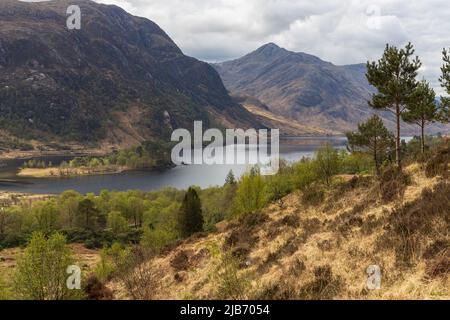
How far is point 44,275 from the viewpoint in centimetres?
2214

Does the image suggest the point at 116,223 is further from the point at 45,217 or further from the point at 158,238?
the point at 158,238

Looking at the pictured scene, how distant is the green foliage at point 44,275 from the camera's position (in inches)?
828

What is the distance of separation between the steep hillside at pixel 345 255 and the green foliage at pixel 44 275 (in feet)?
14.0

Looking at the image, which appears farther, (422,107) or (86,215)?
(86,215)

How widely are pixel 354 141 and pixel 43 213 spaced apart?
87.9 meters

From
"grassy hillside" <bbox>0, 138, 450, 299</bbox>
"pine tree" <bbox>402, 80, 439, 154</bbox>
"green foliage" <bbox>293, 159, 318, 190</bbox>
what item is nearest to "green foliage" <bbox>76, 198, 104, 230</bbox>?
"grassy hillside" <bbox>0, 138, 450, 299</bbox>

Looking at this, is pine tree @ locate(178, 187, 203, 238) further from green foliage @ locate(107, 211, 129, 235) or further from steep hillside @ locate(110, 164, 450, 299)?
green foliage @ locate(107, 211, 129, 235)

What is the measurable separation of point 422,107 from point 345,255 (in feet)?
93.5

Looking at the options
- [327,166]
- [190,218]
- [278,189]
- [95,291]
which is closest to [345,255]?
[95,291]

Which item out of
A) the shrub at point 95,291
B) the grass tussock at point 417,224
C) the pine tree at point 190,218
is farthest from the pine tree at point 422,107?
the pine tree at point 190,218

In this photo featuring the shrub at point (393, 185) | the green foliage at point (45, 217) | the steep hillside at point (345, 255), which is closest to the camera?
the steep hillside at point (345, 255)

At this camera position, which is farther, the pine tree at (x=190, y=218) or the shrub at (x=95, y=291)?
the pine tree at (x=190, y=218)

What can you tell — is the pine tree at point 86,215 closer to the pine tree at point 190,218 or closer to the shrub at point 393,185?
the pine tree at point 190,218
